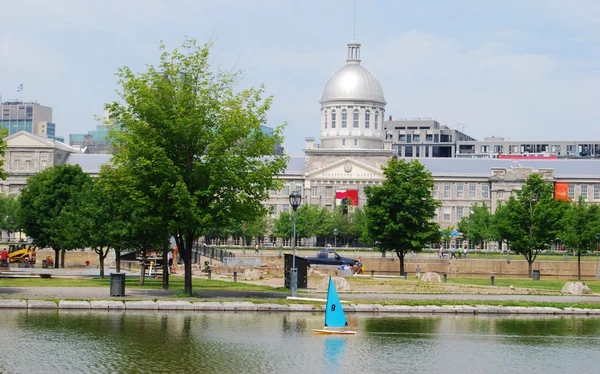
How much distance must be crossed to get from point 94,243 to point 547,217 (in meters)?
36.7

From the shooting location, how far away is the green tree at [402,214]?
2923 inches

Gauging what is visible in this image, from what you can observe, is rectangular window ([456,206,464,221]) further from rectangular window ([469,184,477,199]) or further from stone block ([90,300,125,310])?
stone block ([90,300,125,310])

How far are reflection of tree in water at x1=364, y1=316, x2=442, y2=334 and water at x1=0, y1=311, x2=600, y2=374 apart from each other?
0.10ft

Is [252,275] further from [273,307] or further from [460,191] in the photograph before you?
[460,191]

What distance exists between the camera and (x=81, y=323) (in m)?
31.4

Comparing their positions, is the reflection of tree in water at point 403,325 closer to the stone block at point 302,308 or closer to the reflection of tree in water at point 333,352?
the reflection of tree in water at point 333,352

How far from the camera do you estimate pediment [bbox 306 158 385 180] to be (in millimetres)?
145375

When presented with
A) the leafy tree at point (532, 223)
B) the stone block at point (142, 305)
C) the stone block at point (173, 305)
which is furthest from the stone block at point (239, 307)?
the leafy tree at point (532, 223)

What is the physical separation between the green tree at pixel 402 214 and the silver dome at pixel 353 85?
225 ft

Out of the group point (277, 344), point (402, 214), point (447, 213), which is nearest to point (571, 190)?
point (447, 213)

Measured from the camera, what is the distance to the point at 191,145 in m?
40.8

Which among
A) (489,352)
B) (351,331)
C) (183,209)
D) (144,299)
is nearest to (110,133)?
(183,209)

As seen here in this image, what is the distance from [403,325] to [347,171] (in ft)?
371

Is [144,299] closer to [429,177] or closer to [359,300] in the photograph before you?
[359,300]
